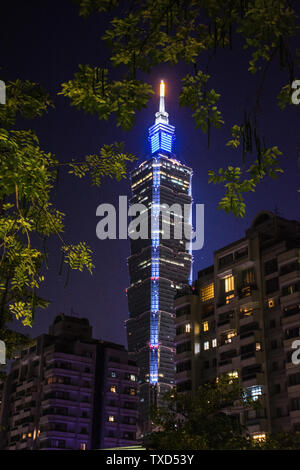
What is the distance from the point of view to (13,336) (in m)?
16.5

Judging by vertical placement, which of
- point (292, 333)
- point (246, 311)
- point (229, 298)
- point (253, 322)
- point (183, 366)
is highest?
point (229, 298)

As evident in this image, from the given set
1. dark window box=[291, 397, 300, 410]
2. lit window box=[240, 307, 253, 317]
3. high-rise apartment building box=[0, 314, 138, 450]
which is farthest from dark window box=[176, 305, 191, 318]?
high-rise apartment building box=[0, 314, 138, 450]

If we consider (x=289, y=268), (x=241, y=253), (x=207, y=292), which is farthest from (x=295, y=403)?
(x=207, y=292)

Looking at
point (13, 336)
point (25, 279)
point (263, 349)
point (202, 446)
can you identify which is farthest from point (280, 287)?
point (25, 279)

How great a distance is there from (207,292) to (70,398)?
33.6 metres

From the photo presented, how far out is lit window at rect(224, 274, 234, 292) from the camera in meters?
69.2

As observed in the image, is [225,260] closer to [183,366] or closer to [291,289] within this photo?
[291,289]

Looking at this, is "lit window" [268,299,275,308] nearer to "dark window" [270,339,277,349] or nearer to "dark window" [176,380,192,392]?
"dark window" [270,339,277,349]

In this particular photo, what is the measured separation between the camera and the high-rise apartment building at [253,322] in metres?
58.0

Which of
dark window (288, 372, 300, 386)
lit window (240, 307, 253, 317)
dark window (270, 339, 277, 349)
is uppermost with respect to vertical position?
lit window (240, 307, 253, 317)

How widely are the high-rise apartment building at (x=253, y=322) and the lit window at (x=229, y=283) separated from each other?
4.8 inches

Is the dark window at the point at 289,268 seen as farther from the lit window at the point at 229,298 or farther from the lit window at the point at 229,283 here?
the lit window at the point at 229,283

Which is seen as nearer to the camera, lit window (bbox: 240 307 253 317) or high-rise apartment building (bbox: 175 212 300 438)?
high-rise apartment building (bbox: 175 212 300 438)

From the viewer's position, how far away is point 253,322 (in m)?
63.4
